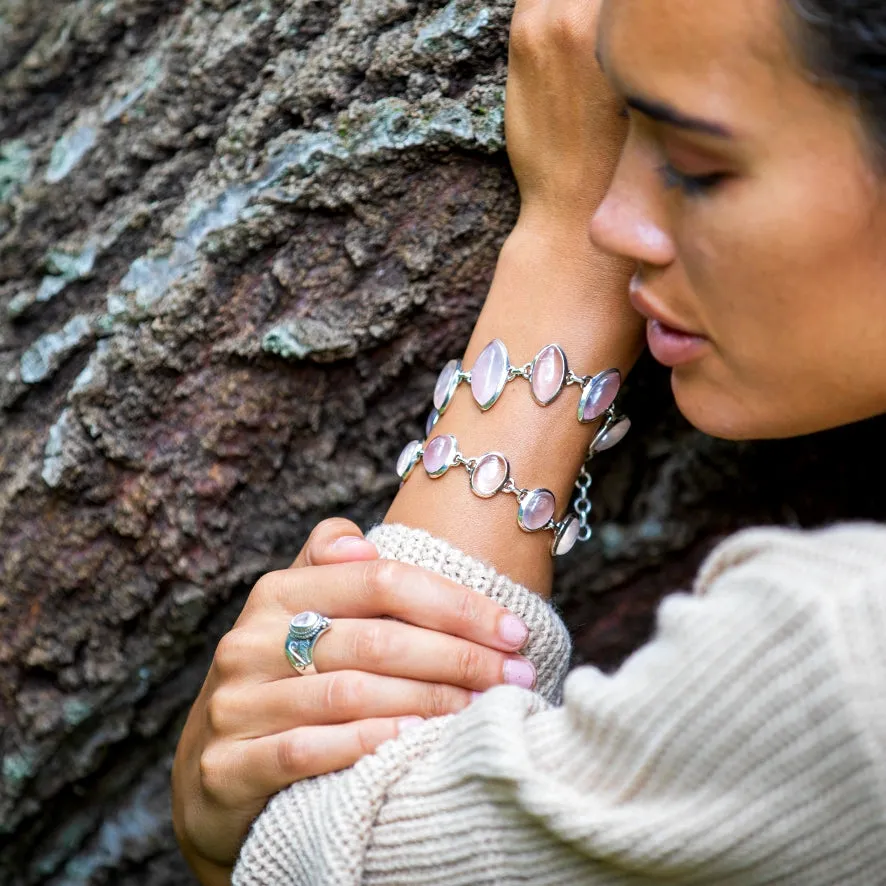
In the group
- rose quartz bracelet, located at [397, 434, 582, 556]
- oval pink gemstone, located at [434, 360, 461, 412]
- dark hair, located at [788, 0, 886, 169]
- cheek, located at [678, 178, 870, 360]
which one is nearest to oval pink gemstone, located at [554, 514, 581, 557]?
rose quartz bracelet, located at [397, 434, 582, 556]

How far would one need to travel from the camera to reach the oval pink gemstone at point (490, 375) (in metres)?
1.20

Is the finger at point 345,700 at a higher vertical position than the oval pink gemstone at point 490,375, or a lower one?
lower

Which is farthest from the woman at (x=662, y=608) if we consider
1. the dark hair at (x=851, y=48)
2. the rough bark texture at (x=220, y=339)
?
the rough bark texture at (x=220, y=339)

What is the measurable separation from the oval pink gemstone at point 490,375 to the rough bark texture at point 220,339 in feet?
0.59

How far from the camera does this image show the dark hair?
771 mm

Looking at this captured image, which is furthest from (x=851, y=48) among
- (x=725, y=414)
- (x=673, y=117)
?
(x=725, y=414)

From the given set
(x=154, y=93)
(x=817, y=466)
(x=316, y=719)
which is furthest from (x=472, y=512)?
(x=154, y=93)

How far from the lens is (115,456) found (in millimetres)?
1342

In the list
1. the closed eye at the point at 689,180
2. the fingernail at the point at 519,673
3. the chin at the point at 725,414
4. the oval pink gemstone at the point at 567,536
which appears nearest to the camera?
the closed eye at the point at 689,180

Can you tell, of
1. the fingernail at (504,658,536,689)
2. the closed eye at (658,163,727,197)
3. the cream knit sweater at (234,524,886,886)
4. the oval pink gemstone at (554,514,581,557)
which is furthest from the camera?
the oval pink gemstone at (554,514,581,557)

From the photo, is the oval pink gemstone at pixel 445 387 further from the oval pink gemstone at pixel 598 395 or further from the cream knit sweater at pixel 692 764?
the cream knit sweater at pixel 692 764

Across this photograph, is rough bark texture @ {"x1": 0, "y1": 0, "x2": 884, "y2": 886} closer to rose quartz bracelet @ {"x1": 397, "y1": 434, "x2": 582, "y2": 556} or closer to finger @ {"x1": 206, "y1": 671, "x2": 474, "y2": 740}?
rose quartz bracelet @ {"x1": 397, "y1": 434, "x2": 582, "y2": 556}

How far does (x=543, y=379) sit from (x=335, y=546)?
0.32m

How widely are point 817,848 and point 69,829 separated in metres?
1.24
